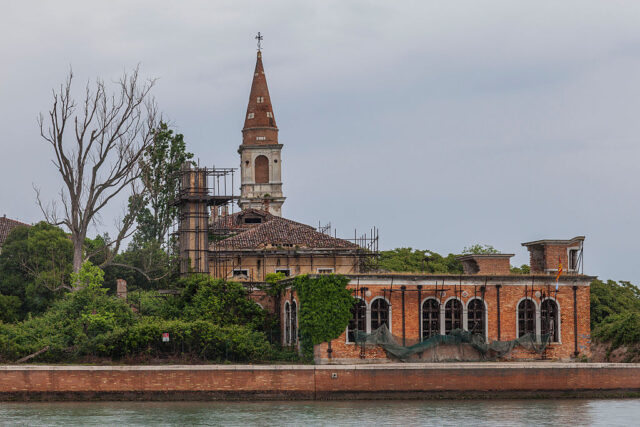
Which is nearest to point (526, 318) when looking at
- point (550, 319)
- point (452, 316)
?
point (550, 319)

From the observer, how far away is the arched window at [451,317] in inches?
1769

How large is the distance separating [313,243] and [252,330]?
41.8 feet

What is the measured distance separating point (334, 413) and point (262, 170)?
45.0 meters

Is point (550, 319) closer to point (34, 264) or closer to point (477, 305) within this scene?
point (477, 305)

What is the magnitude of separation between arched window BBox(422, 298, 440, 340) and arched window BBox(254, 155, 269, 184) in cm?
3693

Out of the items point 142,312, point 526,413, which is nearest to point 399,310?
point 526,413

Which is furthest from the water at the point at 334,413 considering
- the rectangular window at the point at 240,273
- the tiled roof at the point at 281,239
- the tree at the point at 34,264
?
the tree at the point at 34,264

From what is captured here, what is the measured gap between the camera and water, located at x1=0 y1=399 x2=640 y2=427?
34.6 m

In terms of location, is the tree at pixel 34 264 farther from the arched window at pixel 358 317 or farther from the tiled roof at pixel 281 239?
the arched window at pixel 358 317

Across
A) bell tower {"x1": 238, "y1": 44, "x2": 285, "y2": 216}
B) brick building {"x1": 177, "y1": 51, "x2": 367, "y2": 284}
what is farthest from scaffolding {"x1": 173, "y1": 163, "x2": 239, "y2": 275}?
bell tower {"x1": 238, "y1": 44, "x2": 285, "y2": 216}

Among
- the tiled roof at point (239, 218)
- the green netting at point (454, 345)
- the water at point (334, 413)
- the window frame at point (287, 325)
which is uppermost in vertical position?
the tiled roof at point (239, 218)

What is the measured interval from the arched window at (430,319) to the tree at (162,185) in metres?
22.6

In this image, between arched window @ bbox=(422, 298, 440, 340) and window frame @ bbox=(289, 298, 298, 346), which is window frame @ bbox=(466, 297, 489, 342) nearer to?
arched window @ bbox=(422, 298, 440, 340)

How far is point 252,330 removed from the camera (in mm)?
47156
